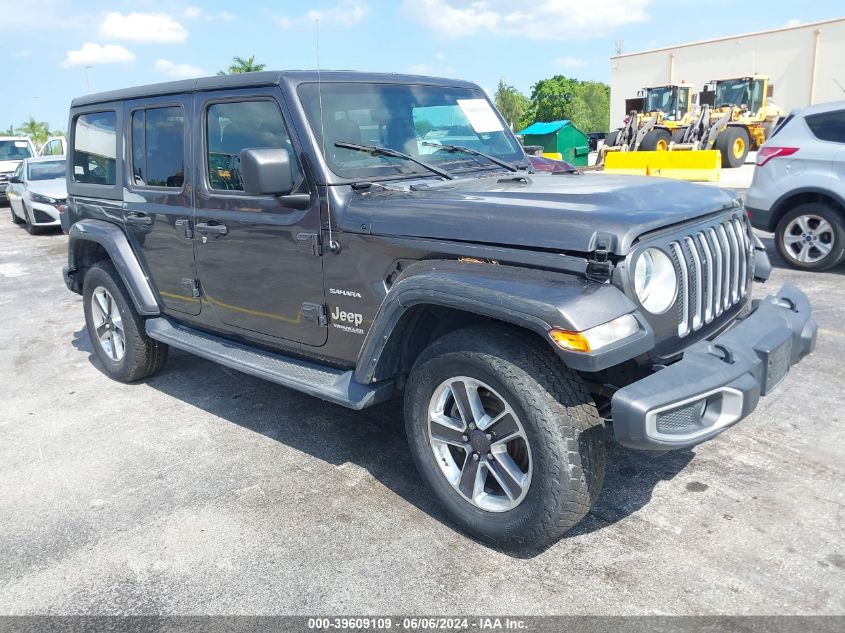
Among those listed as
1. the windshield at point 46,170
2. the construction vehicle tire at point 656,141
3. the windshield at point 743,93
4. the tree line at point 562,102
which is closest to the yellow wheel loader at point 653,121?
the construction vehicle tire at point 656,141

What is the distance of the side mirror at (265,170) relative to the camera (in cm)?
321

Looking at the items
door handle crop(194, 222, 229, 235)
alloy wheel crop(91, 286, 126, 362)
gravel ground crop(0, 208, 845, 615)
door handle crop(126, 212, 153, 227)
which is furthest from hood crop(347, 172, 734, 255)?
alloy wheel crop(91, 286, 126, 362)

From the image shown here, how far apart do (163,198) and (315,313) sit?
153 cm

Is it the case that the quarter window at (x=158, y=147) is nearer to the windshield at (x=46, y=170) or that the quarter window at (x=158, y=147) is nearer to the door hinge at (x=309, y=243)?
the door hinge at (x=309, y=243)

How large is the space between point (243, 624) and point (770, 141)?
7.24 metres

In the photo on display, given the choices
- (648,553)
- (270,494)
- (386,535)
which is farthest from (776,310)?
(270,494)

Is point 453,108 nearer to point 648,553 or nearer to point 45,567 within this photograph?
point 648,553

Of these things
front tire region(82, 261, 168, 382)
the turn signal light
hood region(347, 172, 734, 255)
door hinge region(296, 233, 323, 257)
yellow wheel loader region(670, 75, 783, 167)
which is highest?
yellow wheel loader region(670, 75, 783, 167)

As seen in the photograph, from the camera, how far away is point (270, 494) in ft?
11.7

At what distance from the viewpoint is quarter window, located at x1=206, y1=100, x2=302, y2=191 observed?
11.9ft

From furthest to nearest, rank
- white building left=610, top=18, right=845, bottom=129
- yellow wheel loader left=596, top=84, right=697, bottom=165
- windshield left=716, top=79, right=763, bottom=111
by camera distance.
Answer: white building left=610, top=18, right=845, bottom=129 → windshield left=716, top=79, right=763, bottom=111 → yellow wheel loader left=596, top=84, right=697, bottom=165

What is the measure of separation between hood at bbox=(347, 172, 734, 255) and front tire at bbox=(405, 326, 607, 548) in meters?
0.42

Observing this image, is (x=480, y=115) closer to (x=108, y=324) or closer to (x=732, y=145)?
(x=108, y=324)

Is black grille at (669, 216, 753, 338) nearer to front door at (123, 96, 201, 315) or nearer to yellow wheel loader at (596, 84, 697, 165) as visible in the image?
front door at (123, 96, 201, 315)
